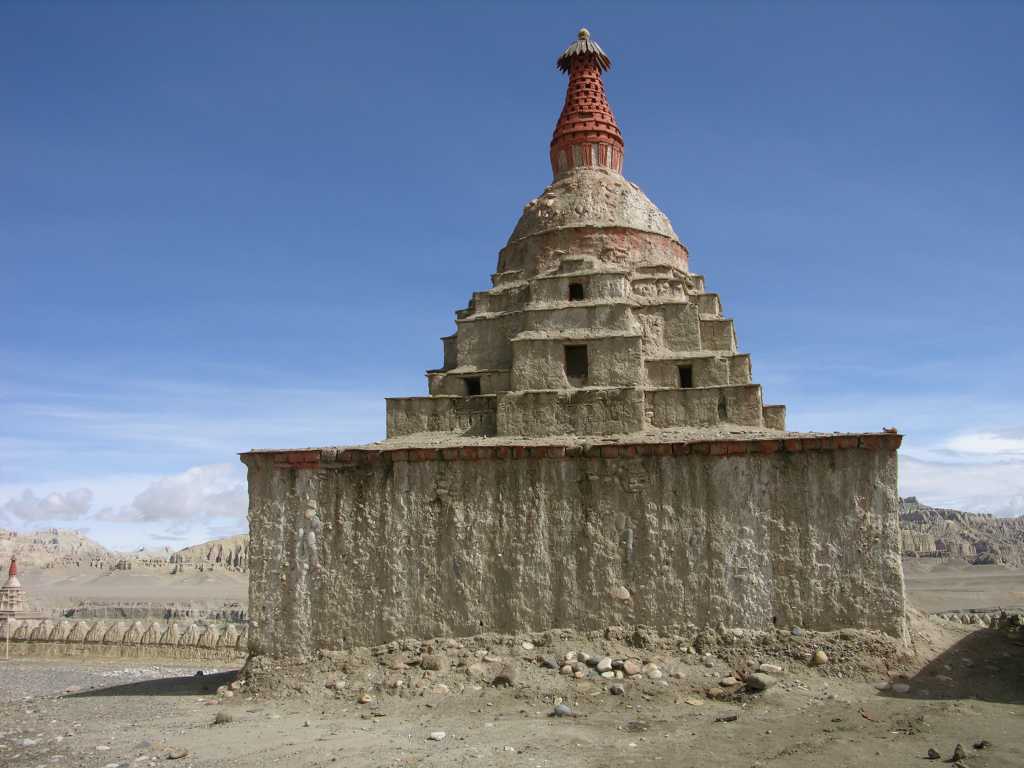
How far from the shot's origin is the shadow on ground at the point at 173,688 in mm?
13382

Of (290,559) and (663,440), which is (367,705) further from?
(663,440)

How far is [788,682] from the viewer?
1045 centimetres

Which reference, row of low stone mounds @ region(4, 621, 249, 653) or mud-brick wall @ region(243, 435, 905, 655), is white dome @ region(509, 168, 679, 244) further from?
row of low stone mounds @ region(4, 621, 249, 653)

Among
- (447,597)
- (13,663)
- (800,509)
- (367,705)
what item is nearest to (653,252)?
(800,509)

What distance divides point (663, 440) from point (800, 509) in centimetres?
230

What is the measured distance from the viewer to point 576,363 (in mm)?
15992

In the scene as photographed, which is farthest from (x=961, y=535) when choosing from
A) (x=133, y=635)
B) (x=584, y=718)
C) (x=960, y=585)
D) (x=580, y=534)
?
(x=584, y=718)

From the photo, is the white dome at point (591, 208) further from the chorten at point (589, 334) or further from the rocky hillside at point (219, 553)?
the rocky hillside at point (219, 553)

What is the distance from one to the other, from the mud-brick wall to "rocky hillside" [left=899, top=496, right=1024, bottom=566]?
5400 centimetres

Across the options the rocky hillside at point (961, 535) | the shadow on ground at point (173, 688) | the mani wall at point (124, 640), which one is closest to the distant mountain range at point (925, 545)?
the rocky hillside at point (961, 535)

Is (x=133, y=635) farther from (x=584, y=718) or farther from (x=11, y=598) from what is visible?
(x=584, y=718)

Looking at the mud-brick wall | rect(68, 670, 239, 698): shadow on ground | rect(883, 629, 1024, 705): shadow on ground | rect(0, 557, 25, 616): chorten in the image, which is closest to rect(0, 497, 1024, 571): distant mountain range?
rect(0, 557, 25, 616): chorten

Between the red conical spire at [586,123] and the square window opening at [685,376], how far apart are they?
6775mm

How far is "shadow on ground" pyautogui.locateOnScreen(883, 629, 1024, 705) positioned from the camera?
10289 millimetres
